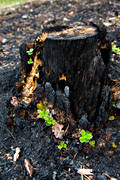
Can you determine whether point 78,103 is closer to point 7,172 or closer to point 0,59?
point 7,172

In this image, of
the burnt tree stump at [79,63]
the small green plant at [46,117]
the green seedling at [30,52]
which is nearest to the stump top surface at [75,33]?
the burnt tree stump at [79,63]

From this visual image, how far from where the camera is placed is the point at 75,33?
6.60 ft

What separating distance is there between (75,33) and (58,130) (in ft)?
3.95

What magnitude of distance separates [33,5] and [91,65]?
5877mm

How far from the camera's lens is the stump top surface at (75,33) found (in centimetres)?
190

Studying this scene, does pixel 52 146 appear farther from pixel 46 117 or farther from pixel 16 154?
pixel 16 154

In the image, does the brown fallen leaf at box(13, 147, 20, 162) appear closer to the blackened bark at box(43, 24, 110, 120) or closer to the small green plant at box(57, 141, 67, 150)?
the small green plant at box(57, 141, 67, 150)

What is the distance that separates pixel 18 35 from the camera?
5035mm

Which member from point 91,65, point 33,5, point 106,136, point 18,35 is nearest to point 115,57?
point 91,65

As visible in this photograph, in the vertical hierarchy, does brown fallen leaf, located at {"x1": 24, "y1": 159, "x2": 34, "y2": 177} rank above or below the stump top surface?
below

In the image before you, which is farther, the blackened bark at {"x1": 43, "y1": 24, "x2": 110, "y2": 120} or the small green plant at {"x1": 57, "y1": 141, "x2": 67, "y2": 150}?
the small green plant at {"x1": 57, "y1": 141, "x2": 67, "y2": 150}

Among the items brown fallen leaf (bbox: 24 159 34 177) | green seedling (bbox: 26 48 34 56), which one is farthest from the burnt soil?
green seedling (bbox: 26 48 34 56)

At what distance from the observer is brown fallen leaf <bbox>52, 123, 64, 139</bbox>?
6.93ft

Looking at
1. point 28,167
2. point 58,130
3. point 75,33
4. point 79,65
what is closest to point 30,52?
point 75,33
